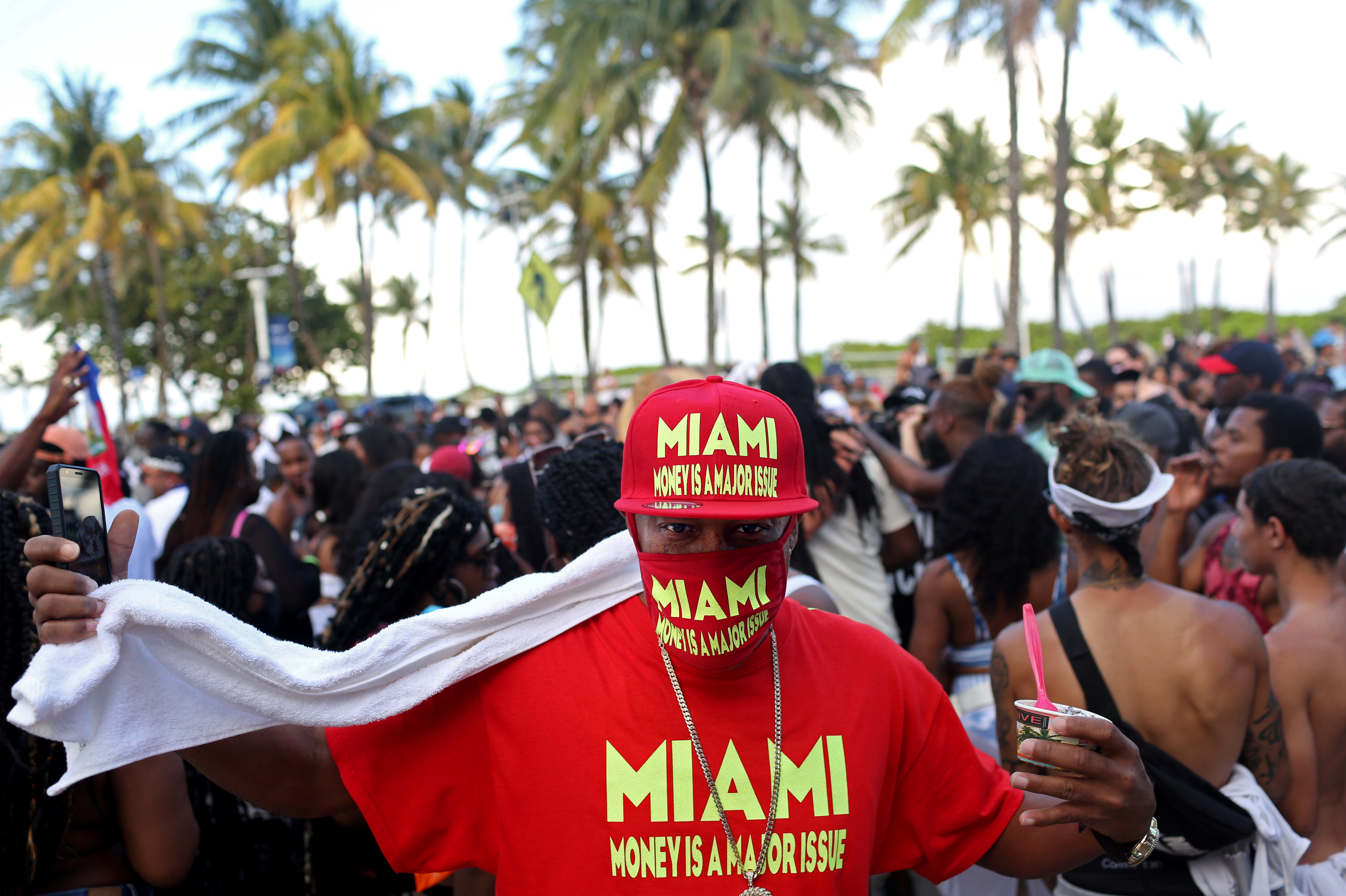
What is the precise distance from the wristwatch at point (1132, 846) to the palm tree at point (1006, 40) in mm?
21220

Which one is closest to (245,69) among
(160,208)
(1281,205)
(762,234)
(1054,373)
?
(160,208)

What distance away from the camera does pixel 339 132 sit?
2931 cm

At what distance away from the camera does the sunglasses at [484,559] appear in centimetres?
338

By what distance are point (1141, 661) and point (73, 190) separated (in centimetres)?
3792

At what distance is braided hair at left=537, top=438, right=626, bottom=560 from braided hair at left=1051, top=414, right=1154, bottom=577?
4.73ft

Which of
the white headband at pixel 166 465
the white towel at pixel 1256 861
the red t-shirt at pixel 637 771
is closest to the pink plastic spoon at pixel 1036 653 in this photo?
the red t-shirt at pixel 637 771

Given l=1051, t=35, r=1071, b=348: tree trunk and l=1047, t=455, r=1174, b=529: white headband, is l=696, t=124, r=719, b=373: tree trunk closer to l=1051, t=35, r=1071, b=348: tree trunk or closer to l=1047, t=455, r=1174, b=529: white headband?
l=1051, t=35, r=1071, b=348: tree trunk

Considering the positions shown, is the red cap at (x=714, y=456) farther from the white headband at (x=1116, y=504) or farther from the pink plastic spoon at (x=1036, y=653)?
the white headband at (x=1116, y=504)

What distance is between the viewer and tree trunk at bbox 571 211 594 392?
31.6m

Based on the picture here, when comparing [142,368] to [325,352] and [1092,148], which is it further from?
[1092,148]

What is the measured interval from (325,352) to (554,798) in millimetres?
43499

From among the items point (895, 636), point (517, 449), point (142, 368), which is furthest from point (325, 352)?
point (895, 636)

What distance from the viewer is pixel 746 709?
1.79m

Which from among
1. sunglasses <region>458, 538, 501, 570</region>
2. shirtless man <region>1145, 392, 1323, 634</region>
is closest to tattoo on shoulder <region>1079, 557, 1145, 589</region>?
shirtless man <region>1145, 392, 1323, 634</region>
